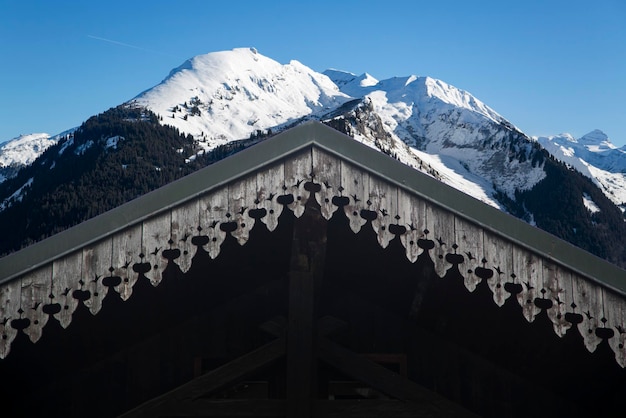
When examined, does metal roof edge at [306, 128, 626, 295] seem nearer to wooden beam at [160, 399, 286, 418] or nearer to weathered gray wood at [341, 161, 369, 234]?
weathered gray wood at [341, 161, 369, 234]

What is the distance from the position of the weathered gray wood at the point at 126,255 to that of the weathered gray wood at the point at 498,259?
2463 mm

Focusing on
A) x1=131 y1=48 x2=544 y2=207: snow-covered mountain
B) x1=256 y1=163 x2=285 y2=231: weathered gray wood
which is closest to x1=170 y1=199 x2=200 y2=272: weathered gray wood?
x1=256 y1=163 x2=285 y2=231: weathered gray wood

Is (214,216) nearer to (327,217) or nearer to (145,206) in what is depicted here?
(145,206)

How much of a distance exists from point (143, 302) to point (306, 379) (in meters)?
1.70

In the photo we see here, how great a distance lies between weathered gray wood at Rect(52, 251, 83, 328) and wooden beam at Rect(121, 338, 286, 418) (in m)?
1.12

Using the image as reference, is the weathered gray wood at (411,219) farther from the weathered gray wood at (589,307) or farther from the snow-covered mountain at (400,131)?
the snow-covered mountain at (400,131)

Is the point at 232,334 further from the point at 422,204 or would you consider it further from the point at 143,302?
the point at 422,204

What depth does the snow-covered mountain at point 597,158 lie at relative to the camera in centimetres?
11097

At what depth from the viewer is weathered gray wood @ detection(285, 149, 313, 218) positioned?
18.6 ft

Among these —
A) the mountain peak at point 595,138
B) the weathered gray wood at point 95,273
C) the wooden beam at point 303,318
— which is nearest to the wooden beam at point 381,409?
the wooden beam at point 303,318

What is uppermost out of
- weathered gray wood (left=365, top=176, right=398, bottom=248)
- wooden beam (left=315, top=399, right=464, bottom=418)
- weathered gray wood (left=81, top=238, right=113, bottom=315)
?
weathered gray wood (left=365, top=176, right=398, bottom=248)

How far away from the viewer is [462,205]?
572 centimetres

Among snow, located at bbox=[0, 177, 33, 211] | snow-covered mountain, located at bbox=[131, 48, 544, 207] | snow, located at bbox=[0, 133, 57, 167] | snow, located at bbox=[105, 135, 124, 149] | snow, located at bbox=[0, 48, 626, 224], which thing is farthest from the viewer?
snow, located at bbox=[0, 133, 57, 167]

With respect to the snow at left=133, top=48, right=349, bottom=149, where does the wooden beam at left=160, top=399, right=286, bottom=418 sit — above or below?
below
